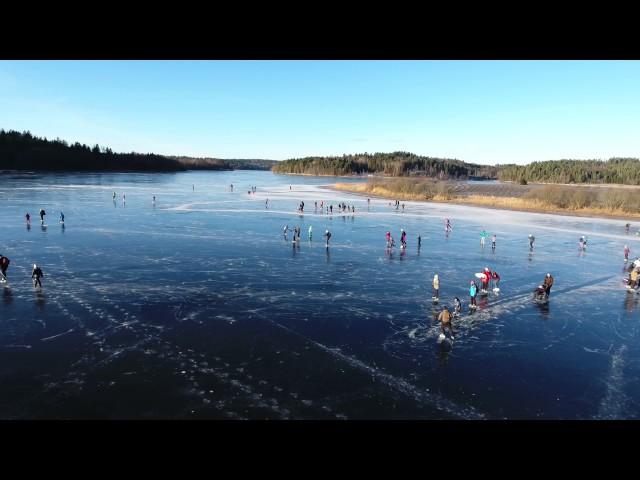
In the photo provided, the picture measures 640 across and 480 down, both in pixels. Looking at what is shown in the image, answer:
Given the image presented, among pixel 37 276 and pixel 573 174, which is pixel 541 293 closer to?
pixel 37 276

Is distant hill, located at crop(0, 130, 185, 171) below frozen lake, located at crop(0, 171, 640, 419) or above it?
above

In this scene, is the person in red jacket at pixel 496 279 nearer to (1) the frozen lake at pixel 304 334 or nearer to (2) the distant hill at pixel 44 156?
(1) the frozen lake at pixel 304 334

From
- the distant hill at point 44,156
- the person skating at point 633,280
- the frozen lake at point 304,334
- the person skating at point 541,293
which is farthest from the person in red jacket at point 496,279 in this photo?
the distant hill at point 44,156

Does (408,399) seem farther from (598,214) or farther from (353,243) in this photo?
(598,214)

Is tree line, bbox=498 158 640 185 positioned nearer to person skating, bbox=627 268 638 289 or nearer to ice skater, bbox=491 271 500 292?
person skating, bbox=627 268 638 289

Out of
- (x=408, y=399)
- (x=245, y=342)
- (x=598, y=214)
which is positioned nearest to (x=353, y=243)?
(x=245, y=342)

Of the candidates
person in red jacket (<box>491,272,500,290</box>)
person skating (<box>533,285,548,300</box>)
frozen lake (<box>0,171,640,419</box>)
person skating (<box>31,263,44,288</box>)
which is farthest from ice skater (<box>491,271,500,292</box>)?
person skating (<box>31,263,44,288</box>)

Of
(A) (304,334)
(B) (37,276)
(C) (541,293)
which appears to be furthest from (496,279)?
(B) (37,276)
